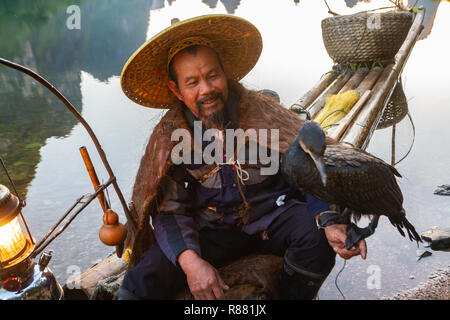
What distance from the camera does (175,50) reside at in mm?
1836

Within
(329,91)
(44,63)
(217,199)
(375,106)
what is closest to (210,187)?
(217,199)

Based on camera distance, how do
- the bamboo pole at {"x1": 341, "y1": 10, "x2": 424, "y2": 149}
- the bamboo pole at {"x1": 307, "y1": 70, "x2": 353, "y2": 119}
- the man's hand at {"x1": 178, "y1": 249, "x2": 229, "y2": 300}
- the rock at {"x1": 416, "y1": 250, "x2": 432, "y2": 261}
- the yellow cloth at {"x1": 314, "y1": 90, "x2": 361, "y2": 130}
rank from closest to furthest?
the man's hand at {"x1": 178, "y1": 249, "x2": 229, "y2": 300} → the bamboo pole at {"x1": 341, "y1": 10, "x2": 424, "y2": 149} → the yellow cloth at {"x1": 314, "y1": 90, "x2": 361, "y2": 130} → the rock at {"x1": 416, "y1": 250, "x2": 432, "y2": 261} → the bamboo pole at {"x1": 307, "y1": 70, "x2": 353, "y2": 119}

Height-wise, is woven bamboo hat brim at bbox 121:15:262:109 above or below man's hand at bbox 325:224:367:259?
above

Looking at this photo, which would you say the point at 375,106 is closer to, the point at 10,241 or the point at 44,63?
the point at 10,241

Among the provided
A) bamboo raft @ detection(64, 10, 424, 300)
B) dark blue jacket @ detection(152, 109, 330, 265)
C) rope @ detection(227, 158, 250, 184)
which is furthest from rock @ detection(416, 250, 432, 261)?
rope @ detection(227, 158, 250, 184)

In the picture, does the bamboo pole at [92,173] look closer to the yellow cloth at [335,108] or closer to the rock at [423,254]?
the yellow cloth at [335,108]

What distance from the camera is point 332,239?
1.56 meters

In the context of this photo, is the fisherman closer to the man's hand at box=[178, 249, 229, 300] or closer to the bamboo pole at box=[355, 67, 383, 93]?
the man's hand at box=[178, 249, 229, 300]

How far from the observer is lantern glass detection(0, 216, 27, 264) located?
65.5 inches

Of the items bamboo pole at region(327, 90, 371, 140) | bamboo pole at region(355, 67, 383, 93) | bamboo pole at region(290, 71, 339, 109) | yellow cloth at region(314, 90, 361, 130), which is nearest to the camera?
bamboo pole at region(327, 90, 371, 140)

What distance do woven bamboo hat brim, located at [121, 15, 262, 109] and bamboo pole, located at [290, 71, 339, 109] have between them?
1954 millimetres

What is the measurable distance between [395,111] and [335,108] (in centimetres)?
355

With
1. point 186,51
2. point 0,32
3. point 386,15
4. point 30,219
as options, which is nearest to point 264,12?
point 0,32

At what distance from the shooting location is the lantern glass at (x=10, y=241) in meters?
1.66
